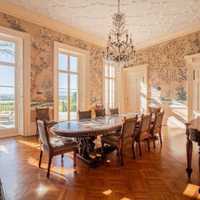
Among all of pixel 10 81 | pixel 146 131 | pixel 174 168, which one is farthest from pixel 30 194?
pixel 10 81

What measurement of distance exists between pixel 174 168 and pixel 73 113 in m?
4.61

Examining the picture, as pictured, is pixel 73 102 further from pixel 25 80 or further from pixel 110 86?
pixel 110 86

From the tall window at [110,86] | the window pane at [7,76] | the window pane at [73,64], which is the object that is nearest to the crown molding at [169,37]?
the tall window at [110,86]

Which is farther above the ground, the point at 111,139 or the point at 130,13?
the point at 130,13

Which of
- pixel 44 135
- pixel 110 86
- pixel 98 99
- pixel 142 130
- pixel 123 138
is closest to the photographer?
pixel 44 135

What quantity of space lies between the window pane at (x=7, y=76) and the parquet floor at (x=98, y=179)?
7.26 feet

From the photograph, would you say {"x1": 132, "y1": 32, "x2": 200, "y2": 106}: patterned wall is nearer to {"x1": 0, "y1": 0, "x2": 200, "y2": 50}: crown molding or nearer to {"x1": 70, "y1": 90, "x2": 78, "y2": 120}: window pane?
{"x1": 0, "y1": 0, "x2": 200, "y2": 50}: crown molding

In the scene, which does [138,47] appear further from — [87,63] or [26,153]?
[26,153]

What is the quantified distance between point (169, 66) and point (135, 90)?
1950mm

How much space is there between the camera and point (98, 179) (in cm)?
259

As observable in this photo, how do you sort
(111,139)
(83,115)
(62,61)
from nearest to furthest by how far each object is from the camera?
(111,139), (83,115), (62,61)

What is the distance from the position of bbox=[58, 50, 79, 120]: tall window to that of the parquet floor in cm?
292

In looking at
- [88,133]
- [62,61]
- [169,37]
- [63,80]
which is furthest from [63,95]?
[169,37]

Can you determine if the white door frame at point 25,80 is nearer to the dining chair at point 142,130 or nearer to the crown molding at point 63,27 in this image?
the crown molding at point 63,27
